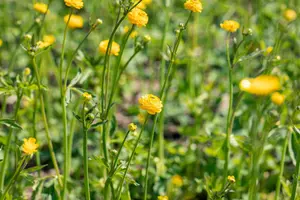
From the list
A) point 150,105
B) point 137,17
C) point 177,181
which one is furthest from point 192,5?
point 177,181

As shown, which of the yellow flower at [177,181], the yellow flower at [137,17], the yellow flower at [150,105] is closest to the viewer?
the yellow flower at [150,105]

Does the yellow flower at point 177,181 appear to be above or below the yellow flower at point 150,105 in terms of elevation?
below

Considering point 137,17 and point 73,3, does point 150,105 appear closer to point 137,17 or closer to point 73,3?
point 137,17

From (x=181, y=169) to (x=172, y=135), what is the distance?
0.81m

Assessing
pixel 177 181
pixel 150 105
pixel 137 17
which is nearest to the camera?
pixel 150 105

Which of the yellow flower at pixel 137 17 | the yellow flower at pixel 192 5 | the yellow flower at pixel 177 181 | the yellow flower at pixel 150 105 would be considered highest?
the yellow flower at pixel 192 5

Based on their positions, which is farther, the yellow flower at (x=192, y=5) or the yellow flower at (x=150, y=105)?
the yellow flower at (x=192, y=5)

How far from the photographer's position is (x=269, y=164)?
9.82ft

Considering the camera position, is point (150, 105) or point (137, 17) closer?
point (150, 105)

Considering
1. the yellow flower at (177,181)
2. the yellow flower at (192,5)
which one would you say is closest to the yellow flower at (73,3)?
the yellow flower at (192,5)

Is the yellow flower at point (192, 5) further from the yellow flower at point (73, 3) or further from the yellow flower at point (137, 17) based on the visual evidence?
the yellow flower at point (73, 3)

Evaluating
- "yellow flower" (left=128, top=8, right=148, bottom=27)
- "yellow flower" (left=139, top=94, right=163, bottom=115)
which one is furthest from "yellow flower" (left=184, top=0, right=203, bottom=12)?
"yellow flower" (left=139, top=94, right=163, bottom=115)

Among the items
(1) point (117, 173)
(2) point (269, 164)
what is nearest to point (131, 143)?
(1) point (117, 173)

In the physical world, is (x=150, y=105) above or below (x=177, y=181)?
above
